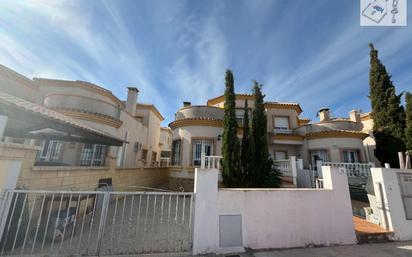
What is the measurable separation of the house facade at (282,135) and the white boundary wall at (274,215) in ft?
25.3

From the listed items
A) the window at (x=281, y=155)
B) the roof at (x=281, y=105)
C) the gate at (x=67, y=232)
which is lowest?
the gate at (x=67, y=232)

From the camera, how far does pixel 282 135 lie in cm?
1585

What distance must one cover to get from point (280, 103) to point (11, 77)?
23.0 metres

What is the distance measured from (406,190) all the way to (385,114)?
29.5 feet

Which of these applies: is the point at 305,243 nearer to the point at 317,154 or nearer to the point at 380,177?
Result: the point at 380,177

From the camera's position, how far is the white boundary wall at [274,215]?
455 centimetres

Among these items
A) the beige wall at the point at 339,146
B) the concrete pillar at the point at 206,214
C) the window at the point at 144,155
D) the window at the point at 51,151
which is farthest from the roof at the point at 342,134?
the window at the point at 51,151

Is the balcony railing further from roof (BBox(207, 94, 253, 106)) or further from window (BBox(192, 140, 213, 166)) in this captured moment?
roof (BBox(207, 94, 253, 106))

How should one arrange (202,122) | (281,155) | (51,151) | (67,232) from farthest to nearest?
1. (281,155)
2. (202,122)
3. (51,151)
4. (67,232)

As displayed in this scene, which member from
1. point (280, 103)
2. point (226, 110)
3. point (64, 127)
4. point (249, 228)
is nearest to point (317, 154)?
point (280, 103)

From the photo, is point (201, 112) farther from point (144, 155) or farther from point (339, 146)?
point (339, 146)

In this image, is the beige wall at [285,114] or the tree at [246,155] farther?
the beige wall at [285,114]

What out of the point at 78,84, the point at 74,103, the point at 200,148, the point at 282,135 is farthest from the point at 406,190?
the point at 78,84

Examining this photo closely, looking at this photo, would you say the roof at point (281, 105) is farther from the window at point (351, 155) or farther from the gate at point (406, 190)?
the gate at point (406, 190)
